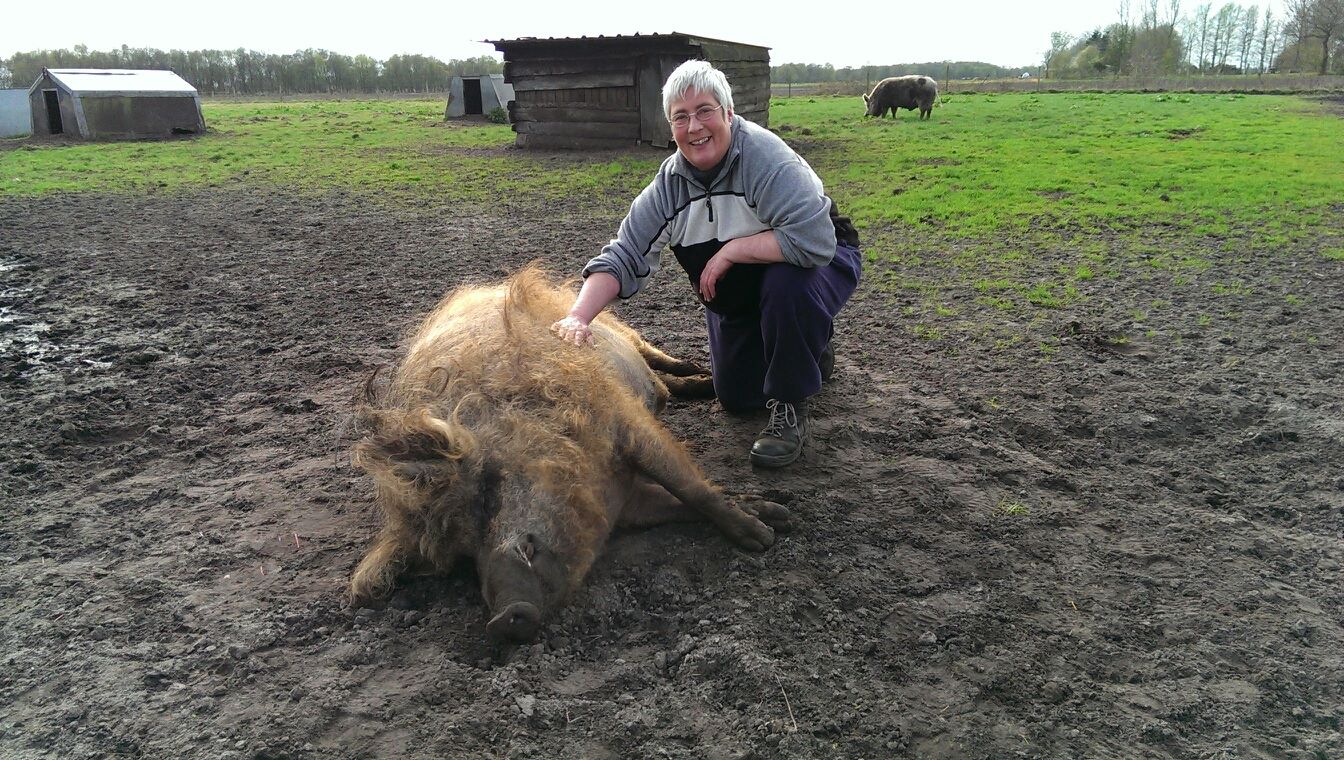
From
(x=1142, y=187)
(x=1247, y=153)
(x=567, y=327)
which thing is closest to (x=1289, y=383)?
(x=567, y=327)

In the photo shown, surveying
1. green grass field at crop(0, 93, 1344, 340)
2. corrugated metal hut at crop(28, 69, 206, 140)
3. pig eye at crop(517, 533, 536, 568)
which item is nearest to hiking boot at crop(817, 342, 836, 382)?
green grass field at crop(0, 93, 1344, 340)

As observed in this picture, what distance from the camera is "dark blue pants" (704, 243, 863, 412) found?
3.52m

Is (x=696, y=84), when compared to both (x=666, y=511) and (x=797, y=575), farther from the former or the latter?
(x=797, y=575)

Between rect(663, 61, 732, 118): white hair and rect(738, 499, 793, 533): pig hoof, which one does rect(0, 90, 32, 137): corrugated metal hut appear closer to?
rect(663, 61, 732, 118): white hair

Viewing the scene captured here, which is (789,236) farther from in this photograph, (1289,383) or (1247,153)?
(1247,153)

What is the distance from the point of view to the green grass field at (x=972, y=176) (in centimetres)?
697

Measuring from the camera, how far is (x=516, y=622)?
2.44 meters

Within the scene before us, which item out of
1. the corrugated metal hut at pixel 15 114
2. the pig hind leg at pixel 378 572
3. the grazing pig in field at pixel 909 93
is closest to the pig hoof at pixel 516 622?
the pig hind leg at pixel 378 572

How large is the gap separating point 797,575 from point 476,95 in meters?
24.7

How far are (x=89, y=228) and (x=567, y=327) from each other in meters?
8.55

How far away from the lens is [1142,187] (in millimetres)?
10000

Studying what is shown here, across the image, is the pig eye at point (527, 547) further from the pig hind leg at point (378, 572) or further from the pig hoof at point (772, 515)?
the pig hoof at point (772, 515)

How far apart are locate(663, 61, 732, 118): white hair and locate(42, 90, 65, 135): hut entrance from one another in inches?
900

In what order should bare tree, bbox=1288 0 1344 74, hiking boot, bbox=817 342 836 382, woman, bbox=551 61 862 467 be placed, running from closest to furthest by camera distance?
woman, bbox=551 61 862 467, hiking boot, bbox=817 342 836 382, bare tree, bbox=1288 0 1344 74
